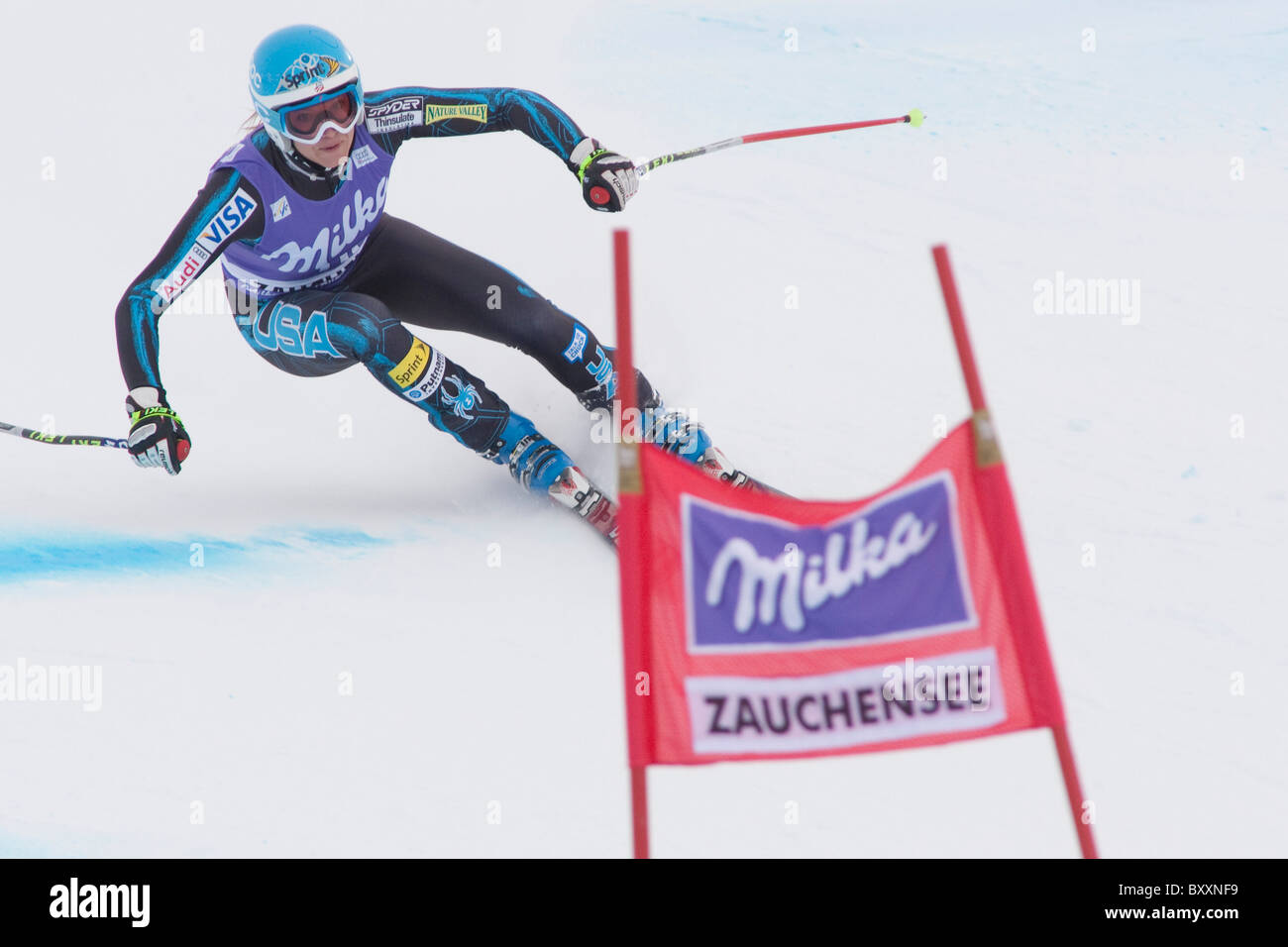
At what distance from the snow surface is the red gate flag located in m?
0.55

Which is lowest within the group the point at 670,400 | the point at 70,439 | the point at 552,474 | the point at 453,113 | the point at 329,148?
the point at 552,474

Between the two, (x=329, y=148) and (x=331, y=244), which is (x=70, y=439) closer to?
(x=331, y=244)

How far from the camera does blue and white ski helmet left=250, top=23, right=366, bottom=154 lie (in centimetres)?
331

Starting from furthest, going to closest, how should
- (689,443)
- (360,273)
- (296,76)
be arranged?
(360,273)
(689,443)
(296,76)

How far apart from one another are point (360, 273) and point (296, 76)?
69cm

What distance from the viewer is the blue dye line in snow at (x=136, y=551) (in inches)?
140

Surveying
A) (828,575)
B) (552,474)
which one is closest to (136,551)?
(552,474)

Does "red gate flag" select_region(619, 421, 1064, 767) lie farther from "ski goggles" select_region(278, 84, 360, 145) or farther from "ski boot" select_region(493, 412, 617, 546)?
"ski goggles" select_region(278, 84, 360, 145)

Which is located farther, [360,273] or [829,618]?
[360,273]

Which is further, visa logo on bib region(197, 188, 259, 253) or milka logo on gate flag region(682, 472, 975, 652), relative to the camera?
visa logo on bib region(197, 188, 259, 253)

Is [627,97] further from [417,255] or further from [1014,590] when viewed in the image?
[1014,590]

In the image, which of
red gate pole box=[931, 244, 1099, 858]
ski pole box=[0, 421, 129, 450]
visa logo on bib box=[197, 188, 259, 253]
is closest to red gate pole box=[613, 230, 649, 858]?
red gate pole box=[931, 244, 1099, 858]

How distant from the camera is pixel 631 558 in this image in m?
2.02
